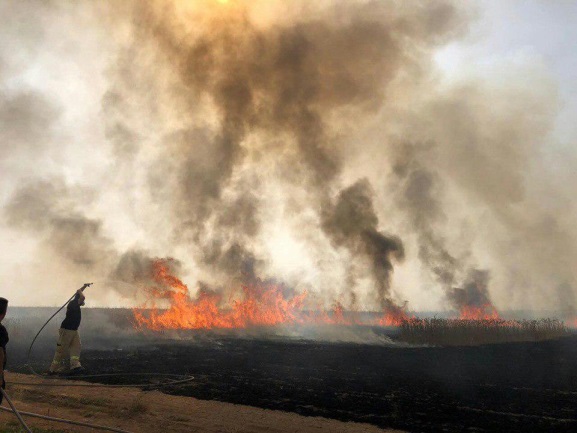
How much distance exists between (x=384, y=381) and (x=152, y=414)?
1095 cm

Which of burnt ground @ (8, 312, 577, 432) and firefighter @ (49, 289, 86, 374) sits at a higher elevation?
firefighter @ (49, 289, 86, 374)

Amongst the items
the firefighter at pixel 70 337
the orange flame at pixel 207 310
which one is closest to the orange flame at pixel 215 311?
the orange flame at pixel 207 310

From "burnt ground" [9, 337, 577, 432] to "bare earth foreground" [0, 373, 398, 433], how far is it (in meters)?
1.03

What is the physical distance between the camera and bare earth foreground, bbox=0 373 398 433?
34.7ft

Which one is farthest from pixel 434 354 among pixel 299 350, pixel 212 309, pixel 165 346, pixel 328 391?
pixel 212 309

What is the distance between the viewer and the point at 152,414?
38.1 ft

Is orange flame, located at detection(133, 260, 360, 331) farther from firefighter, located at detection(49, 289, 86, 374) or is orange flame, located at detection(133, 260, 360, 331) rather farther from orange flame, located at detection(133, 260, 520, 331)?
firefighter, located at detection(49, 289, 86, 374)

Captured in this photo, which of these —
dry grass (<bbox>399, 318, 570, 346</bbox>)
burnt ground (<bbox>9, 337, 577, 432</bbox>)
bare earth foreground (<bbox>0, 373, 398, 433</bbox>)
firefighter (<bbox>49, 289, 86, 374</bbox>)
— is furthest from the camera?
dry grass (<bbox>399, 318, 570, 346</bbox>)

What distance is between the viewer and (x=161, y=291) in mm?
45969

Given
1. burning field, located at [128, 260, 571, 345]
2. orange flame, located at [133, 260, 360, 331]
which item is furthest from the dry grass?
orange flame, located at [133, 260, 360, 331]

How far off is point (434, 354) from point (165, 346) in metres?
19.3

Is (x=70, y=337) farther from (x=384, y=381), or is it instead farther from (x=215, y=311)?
(x=215, y=311)

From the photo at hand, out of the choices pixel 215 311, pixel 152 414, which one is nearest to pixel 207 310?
pixel 215 311

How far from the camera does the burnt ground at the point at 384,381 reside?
1311cm
